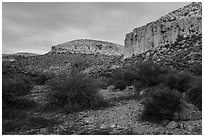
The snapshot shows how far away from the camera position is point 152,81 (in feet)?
41.5

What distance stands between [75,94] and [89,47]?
88.8 metres

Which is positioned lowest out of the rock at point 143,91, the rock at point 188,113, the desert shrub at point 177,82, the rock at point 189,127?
the rock at point 189,127

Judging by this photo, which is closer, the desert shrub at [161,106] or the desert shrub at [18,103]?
the desert shrub at [161,106]

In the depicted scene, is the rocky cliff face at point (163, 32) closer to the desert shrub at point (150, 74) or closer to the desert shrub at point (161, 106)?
Answer: the desert shrub at point (150, 74)

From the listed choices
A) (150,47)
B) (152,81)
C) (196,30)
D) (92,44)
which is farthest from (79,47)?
(152,81)

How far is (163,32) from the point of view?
125ft

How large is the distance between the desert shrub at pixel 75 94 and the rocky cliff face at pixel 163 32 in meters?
26.1

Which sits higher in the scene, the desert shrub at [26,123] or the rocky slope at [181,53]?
the rocky slope at [181,53]

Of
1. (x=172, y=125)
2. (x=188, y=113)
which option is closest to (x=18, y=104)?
(x=172, y=125)

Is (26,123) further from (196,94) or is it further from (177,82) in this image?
(177,82)

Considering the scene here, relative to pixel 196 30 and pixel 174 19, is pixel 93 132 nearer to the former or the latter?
pixel 196 30

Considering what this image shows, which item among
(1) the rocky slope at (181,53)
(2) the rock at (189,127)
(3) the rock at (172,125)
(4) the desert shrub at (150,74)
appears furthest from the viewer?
(1) the rocky slope at (181,53)

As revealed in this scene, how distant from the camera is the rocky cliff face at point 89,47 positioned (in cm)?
9382

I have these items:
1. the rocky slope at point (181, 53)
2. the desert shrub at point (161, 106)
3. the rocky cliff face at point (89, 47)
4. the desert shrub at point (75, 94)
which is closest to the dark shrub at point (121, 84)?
the desert shrub at point (75, 94)
